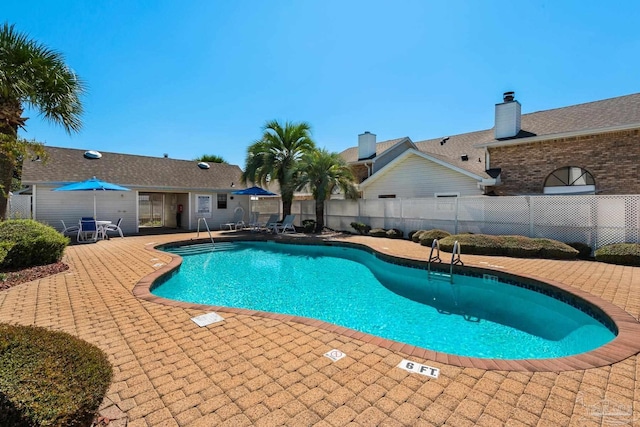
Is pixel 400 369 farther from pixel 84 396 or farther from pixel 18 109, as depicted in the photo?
pixel 18 109

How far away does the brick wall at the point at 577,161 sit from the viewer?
12.1 metres

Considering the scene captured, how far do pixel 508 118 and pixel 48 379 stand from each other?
18427 millimetres

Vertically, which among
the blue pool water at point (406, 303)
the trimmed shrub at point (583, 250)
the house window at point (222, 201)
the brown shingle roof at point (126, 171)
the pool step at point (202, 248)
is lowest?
the blue pool water at point (406, 303)

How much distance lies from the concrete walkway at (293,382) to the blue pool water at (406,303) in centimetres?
131

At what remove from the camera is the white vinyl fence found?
31.7 feet

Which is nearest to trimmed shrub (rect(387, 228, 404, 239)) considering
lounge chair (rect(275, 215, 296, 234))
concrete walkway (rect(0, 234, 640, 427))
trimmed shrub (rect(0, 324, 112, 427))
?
lounge chair (rect(275, 215, 296, 234))

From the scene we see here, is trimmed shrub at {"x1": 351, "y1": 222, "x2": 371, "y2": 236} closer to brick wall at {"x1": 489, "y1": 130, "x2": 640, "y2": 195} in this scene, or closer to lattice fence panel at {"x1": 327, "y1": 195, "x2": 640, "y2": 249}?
lattice fence panel at {"x1": 327, "y1": 195, "x2": 640, "y2": 249}

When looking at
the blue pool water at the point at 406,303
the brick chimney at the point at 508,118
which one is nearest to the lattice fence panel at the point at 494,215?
the brick chimney at the point at 508,118

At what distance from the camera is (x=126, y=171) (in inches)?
698

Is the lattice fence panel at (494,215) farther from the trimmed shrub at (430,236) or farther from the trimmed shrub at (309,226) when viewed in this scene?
the trimmed shrub at (309,226)

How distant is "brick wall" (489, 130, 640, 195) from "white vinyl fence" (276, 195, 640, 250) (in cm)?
328

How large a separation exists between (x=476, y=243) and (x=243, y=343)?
9418mm

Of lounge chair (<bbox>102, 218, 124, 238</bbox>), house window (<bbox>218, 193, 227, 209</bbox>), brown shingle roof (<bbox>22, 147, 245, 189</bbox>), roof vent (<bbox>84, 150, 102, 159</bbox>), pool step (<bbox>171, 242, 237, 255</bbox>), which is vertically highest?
roof vent (<bbox>84, 150, 102, 159</bbox>)

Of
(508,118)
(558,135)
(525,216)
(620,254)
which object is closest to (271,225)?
(525,216)
